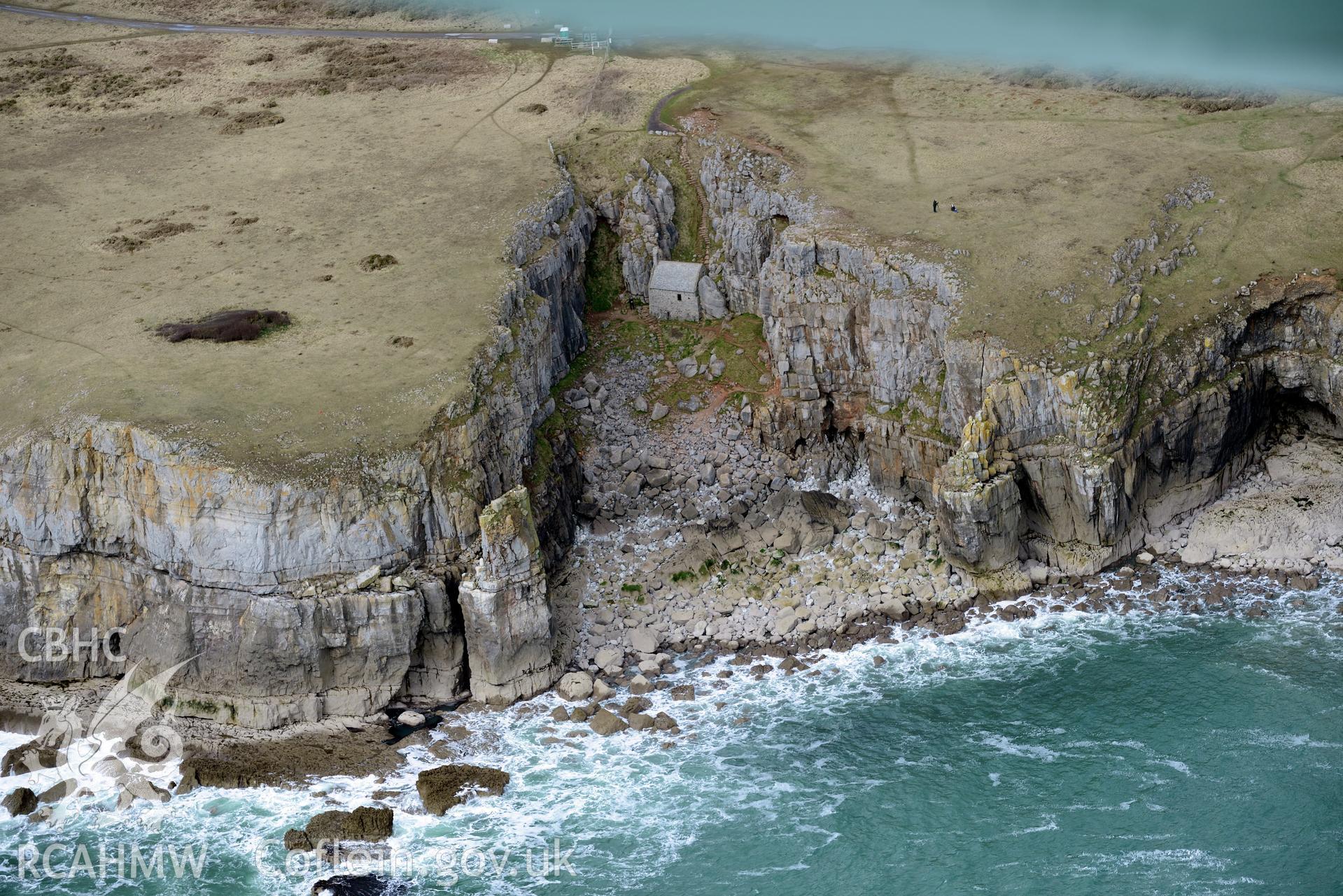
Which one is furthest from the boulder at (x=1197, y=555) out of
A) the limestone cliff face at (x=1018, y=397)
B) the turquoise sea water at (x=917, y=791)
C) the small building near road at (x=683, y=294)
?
the small building near road at (x=683, y=294)

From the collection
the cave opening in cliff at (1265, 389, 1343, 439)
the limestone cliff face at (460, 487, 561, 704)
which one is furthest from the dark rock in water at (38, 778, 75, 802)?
the cave opening in cliff at (1265, 389, 1343, 439)

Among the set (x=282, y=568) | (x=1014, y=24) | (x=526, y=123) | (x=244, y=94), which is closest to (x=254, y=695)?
(x=282, y=568)

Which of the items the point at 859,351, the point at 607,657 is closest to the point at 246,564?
the point at 607,657

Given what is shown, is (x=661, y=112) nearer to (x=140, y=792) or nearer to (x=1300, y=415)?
(x=1300, y=415)

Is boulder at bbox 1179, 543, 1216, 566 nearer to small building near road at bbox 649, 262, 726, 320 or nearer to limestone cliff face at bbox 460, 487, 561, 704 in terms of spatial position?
small building near road at bbox 649, 262, 726, 320

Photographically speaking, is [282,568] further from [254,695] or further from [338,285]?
[338,285]

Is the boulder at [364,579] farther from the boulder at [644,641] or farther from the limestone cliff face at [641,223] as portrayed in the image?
the limestone cliff face at [641,223]
